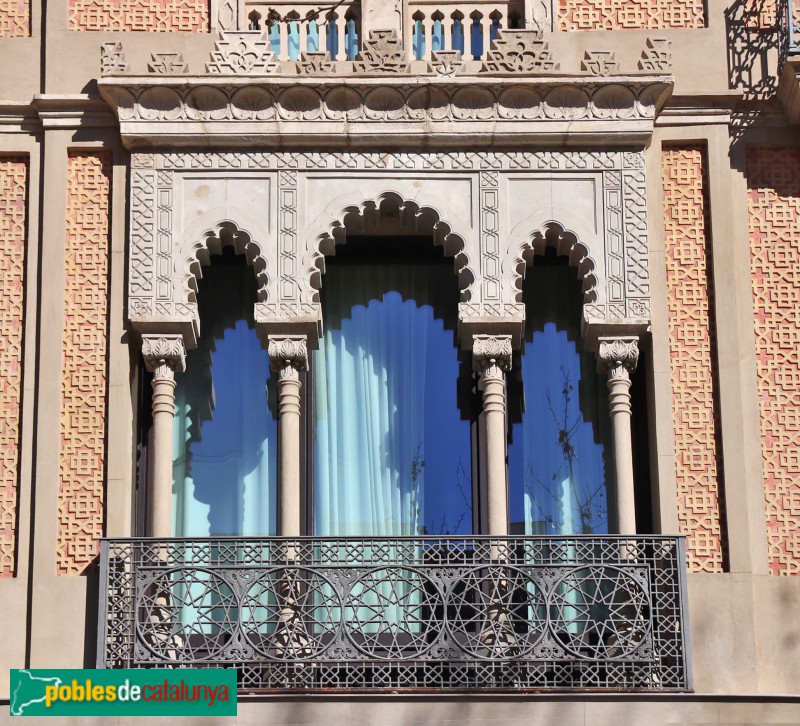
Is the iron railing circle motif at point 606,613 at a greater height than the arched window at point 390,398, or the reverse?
the arched window at point 390,398

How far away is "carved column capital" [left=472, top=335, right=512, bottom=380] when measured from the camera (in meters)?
15.4

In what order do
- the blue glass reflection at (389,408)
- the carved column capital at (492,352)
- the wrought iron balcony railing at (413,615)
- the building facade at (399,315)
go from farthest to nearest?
the blue glass reflection at (389,408) → the carved column capital at (492,352) → the building facade at (399,315) → the wrought iron balcony railing at (413,615)

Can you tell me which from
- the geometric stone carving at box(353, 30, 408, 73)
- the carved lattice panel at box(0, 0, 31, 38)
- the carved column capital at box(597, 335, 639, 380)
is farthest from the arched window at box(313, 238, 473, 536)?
the carved lattice panel at box(0, 0, 31, 38)

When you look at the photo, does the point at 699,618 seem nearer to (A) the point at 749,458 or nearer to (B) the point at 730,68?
(A) the point at 749,458

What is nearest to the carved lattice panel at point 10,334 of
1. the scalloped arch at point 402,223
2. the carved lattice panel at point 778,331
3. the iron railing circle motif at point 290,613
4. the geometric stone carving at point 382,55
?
the iron railing circle motif at point 290,613

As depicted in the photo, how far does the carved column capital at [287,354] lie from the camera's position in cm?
1545

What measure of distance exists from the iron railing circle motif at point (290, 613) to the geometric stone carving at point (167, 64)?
3296 millimetres

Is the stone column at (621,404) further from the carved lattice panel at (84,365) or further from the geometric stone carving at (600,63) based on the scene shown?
the carved lattice panel at (84,365)

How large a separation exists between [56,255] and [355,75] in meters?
2.21

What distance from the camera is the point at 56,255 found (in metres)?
15.7

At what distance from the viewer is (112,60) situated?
1583 centimetres

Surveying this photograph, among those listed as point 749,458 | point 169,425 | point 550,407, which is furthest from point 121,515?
point 749,458

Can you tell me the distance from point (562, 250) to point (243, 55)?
2.39 m

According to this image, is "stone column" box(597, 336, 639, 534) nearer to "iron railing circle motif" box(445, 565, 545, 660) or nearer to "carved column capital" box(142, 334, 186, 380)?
"iron railing circle motif" box(445, 565, 545, 660)
